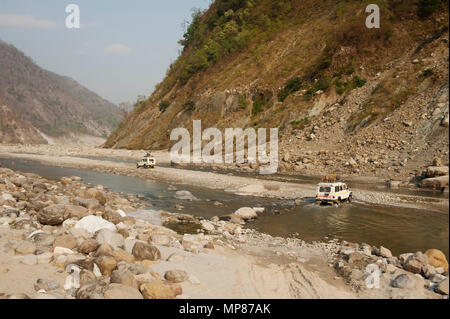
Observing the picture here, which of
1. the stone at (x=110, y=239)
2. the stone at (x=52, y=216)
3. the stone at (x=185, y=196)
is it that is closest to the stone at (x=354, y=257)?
the stone at (x=110, y=239)

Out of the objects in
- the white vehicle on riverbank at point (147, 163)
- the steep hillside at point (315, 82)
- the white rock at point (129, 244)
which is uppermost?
the steep hillside at point (315, 82)

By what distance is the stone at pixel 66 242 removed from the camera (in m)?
11.5

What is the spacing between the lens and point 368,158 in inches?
1296

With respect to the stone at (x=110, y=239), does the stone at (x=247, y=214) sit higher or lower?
lower

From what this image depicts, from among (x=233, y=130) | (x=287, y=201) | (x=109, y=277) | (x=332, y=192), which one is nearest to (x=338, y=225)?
(x=332, y=192)

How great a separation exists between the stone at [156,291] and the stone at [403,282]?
5.22 metres

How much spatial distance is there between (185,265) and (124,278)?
257 centimetres

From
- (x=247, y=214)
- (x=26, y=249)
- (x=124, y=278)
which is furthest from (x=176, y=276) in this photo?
(x=247, y=214)

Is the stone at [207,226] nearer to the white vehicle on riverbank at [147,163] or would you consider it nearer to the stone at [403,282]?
the stone at [403,282]

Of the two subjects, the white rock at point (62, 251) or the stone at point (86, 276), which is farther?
the white rock at point (62, 251)

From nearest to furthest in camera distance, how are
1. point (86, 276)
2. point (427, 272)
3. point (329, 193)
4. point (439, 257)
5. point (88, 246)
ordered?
point (439, 257) → point (427, 272) → point (86, 276) → point (88, 246) → point (329, 193)

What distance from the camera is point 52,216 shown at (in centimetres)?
1495

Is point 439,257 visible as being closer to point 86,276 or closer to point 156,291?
point 156,291
